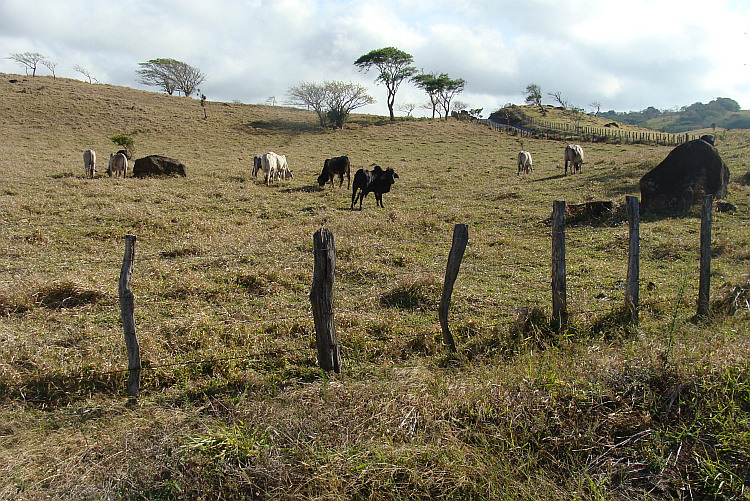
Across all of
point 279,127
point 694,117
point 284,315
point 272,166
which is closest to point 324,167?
point 272,166

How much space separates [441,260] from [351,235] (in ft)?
9.31

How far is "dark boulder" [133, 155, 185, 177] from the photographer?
2030 centimetres

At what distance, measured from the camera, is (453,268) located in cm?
461

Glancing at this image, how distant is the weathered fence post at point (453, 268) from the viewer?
4.54 metres

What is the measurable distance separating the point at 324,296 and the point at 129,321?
64.8 inches

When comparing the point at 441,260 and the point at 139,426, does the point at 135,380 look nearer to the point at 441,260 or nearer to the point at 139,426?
the point at 139,426

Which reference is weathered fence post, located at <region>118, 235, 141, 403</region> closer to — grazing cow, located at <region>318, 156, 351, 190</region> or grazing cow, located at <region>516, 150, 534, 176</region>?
grazing cow, located at <region>318, 156, 351, 190</region>

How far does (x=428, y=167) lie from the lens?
25.6 metres

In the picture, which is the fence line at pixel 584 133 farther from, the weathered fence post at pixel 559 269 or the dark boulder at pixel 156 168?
the weathered fence post at pixel 559 269

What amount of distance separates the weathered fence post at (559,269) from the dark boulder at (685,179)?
9.69 metres

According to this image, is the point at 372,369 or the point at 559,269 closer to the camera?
the point at 372,369

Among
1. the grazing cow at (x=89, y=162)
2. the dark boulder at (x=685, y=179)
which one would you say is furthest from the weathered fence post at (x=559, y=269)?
the grazing cow at (x=89, y=162)

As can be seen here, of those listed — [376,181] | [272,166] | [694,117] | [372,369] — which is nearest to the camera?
[372,369]

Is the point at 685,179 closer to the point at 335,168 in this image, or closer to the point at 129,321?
the point at 335,168
